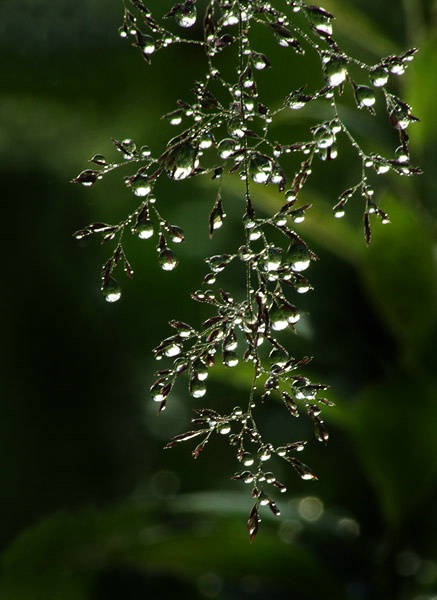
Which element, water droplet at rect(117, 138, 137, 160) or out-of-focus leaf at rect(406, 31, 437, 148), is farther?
out-of-focus leaf at rect(406, 31, 437, 148)

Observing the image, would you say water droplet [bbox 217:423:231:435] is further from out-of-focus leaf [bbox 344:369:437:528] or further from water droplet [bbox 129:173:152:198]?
out-of-focus leaf [bbox 344:369:437:528]

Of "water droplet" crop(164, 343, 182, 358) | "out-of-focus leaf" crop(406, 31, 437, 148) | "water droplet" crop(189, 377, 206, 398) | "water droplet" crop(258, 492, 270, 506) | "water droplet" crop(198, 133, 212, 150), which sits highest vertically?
"out-of-focus leaf" crop(406, 31, 437, 148)

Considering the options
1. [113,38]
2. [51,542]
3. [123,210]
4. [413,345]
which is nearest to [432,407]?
[413,345]

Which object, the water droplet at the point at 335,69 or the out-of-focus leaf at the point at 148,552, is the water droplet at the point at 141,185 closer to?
the water droplet at the point at 335,69

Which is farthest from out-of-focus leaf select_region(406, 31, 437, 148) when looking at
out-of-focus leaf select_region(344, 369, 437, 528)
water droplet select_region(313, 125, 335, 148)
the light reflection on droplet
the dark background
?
water droplet select_region(313, 125, 335, 148)

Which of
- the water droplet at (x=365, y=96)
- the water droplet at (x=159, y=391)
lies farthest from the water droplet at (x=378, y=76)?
the water droplet at (x=159, y=391)

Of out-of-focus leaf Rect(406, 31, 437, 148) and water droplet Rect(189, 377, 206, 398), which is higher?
out-of-focus leaf Rect(406, 31, 437, 148)

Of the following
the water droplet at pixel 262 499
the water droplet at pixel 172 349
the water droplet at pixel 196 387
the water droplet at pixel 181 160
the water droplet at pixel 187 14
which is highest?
the water droplet at pixel 187 14
